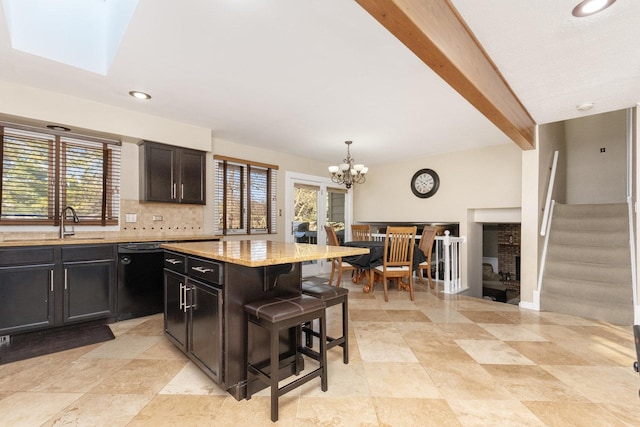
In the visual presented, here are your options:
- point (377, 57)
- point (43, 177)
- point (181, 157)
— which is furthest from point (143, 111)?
point (377, 57)

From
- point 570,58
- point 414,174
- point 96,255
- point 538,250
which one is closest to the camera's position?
point 570,58

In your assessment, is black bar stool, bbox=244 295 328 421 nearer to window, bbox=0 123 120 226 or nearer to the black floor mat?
the black floor mat

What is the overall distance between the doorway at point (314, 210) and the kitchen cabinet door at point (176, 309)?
9.83 ft

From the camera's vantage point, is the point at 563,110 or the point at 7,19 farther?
the point at 563,110

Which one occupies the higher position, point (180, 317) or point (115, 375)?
point (180, 317)

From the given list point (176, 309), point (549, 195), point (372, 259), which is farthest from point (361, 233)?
point (176, 309)

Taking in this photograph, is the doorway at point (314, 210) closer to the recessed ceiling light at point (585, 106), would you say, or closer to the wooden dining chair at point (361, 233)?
the wooden dining chair at point (361, 233)

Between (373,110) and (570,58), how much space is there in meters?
Answer: 1.70

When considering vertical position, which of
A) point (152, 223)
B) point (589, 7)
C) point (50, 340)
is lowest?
point (50, 340)

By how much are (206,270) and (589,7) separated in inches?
108

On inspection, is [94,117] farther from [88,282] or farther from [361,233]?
[361,233]

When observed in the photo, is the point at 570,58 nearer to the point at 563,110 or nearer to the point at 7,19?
the point at 563,110

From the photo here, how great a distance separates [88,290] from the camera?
2.90 meters

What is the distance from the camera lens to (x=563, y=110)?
10.1ft
